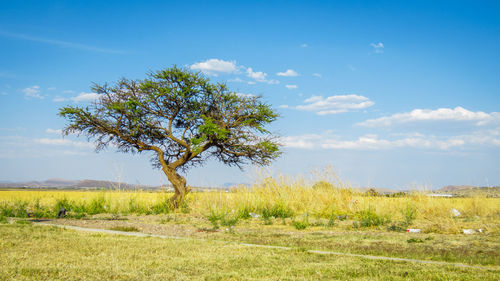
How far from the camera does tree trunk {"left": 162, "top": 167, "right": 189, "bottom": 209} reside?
17641 millimetres

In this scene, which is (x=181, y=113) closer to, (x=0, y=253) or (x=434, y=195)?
(x=434, y=195)

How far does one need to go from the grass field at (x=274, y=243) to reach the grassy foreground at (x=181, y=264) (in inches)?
0.5

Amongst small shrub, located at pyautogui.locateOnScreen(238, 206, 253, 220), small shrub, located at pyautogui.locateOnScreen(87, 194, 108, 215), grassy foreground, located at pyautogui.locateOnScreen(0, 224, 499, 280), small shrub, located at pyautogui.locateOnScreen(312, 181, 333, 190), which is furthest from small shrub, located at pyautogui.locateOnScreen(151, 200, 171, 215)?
grassy foreground, located at pyautogui.locateOnScreen(0, 224, 499, 280)

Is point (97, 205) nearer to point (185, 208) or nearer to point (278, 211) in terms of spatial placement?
point (185, 208)

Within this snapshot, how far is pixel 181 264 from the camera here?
5719mm

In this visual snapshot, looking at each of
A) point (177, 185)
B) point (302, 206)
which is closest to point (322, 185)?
point (302, 206)

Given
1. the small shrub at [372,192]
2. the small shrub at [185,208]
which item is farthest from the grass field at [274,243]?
the small shrub at [185,208]

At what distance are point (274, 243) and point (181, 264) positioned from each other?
2.82m

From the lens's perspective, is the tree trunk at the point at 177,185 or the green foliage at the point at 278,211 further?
the tree trunk at the point at 177,185

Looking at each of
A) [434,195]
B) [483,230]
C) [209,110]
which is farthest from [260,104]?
[483,230]

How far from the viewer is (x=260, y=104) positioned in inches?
750

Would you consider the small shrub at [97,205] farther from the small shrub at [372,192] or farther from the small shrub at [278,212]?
the small shrub at [372,192]

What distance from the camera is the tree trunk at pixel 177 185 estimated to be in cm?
1764

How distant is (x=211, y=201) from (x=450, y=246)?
9.09 metres
